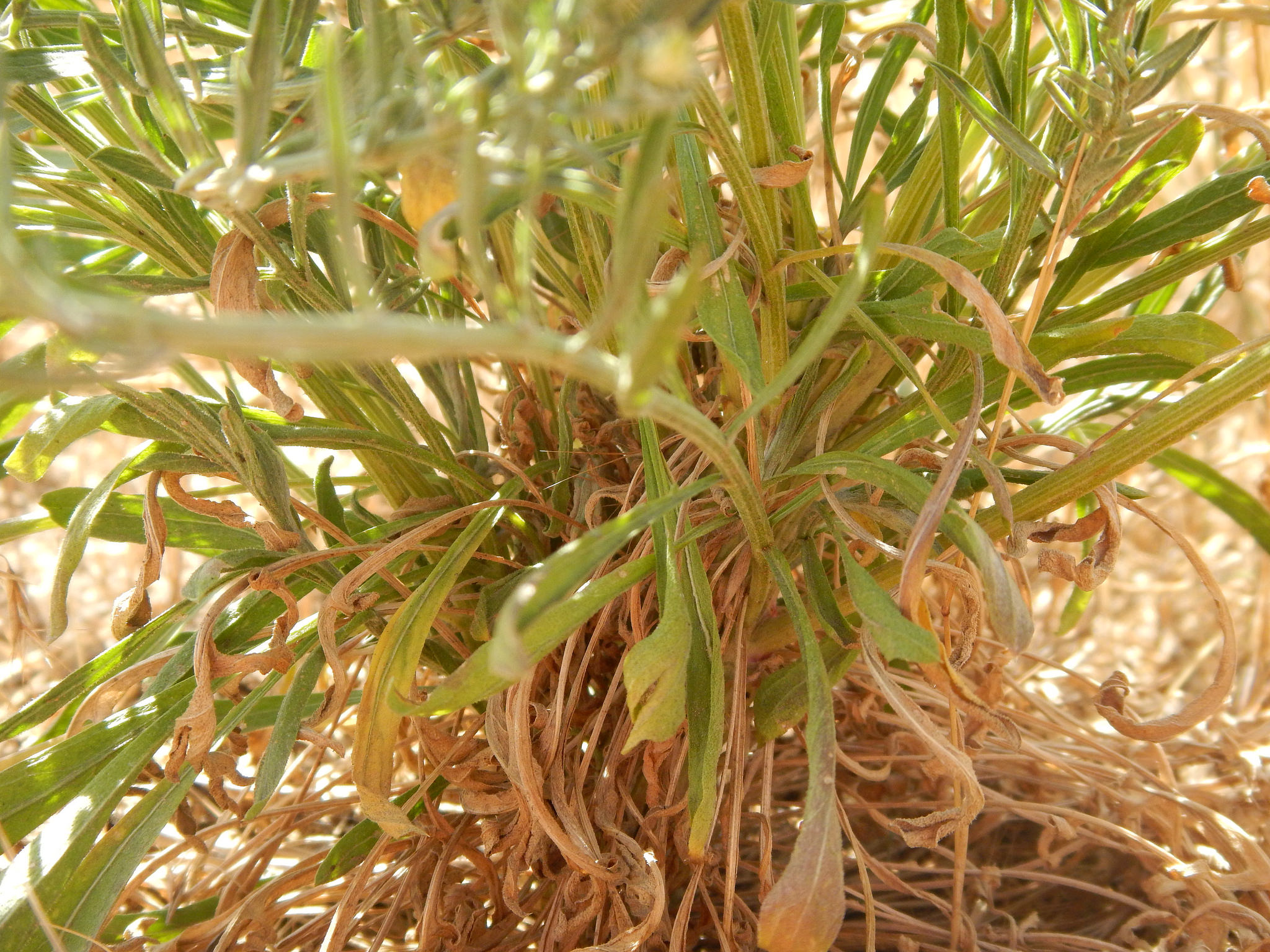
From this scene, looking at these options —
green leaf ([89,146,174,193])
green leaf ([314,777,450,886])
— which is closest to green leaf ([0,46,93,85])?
green leaf ([89,146,174,193])

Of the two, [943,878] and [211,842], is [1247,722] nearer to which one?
[943,878]

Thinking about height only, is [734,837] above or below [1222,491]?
below

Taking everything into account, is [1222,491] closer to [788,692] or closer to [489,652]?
[788,692]

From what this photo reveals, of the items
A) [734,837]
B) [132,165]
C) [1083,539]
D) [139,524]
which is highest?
[132,165]

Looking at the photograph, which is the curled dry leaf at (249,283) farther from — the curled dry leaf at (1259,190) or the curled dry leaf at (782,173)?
the curled dry leaf at (1259,190)

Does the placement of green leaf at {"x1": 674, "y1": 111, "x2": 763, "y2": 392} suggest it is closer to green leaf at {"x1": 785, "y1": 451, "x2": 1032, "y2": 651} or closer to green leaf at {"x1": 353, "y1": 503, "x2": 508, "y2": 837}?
green leaf at {"x1": 785, "y1": 451, "x2": 1032, "y2": 651}

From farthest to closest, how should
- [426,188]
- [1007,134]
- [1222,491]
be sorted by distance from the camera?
[1222,491] < [1007,134] < [426,188]

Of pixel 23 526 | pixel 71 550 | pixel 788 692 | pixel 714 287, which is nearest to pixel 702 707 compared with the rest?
pixel 788 692
